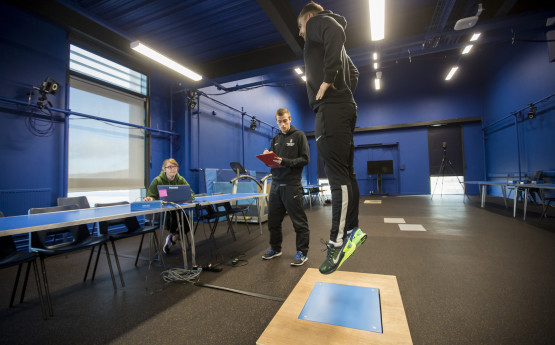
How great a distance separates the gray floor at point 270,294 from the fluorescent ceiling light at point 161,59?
329 centimetres

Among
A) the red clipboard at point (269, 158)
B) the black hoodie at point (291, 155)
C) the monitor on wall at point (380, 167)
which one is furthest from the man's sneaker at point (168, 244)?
the monitor on wall at point (380, 167)

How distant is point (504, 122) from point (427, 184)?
343 cm

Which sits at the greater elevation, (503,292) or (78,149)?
(78,149)

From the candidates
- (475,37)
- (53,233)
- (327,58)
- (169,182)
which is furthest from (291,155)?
(475,37)

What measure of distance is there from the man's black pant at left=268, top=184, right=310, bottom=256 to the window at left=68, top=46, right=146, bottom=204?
348 cm

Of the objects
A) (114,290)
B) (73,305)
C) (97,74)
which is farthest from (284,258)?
(97,74)

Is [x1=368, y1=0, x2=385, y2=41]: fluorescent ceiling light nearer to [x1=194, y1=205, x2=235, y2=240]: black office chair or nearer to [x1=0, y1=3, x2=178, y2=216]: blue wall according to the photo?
[x1=194, y1=205, x2=235, y2=240]: black office chair

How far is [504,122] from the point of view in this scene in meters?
8.41

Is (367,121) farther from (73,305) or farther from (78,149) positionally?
(73,305)

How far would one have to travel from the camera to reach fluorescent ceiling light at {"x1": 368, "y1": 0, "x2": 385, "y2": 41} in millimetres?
3789

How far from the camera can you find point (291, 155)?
101 inches

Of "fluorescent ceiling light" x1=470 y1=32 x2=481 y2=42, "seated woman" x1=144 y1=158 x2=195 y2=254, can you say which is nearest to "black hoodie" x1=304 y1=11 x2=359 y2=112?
"seated woman" x1=144 y1=158 x2=195 y2=254

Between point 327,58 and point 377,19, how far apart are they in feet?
12.6

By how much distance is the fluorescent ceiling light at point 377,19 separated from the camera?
379 centimetres
